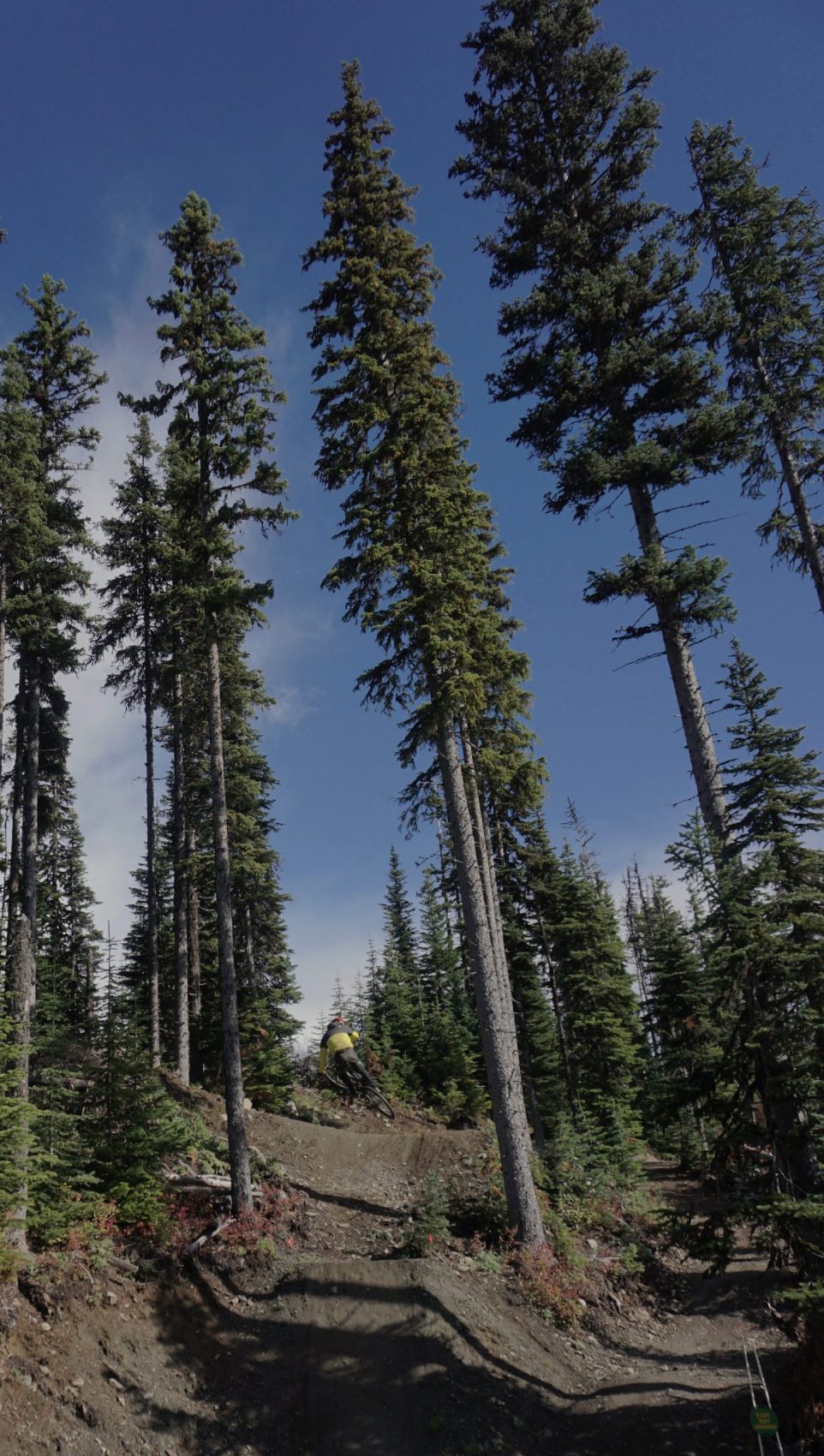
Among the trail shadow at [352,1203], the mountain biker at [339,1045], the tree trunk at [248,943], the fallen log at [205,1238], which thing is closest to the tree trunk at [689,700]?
the fallen log at [205,1238]

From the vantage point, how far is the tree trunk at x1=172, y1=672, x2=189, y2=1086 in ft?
71.5

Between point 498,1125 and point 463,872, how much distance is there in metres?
4.88

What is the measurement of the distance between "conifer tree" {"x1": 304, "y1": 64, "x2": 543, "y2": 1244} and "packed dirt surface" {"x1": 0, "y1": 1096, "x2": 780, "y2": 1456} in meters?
2.94

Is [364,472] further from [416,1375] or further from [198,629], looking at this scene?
[416,1375]

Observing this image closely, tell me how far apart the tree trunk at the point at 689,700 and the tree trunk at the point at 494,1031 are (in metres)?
5.35

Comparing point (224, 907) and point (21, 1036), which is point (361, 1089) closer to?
point (224, 907)

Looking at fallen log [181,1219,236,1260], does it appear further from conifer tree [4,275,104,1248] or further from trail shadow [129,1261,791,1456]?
conifer tree [4,275,104,1248]

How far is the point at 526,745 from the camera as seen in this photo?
23.1 metres

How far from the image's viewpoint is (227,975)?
51.1 ft

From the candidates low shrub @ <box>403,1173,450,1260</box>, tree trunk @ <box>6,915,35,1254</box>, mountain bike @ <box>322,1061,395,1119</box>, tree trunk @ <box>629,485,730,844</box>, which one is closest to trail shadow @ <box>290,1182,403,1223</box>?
low shrub @ <box>403,1173,450,1260</box>

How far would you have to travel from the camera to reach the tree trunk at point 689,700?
1127cm

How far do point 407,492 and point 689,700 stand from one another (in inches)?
323

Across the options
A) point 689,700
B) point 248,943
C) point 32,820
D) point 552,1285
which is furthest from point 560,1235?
point 248,943

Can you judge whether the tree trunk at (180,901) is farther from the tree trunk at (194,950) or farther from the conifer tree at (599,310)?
the conifer tree at (599,310)
